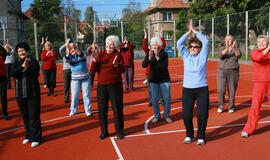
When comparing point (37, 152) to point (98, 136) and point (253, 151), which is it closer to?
point (98, 136)

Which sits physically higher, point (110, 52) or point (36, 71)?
point (110, 52)

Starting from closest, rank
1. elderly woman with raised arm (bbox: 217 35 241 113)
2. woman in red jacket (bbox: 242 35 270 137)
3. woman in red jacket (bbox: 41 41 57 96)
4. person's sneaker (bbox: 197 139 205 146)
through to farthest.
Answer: person's sneaker (bbox: 197 139 205 146), woman in red jacket (bbox: 242 35 270 137), elderly woman with raised arm (bbox: 217 35 241 113), woman in red jacket (bbox: 41 41 57 96)

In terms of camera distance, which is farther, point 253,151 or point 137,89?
point 137,89

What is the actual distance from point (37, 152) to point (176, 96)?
5.79 meters

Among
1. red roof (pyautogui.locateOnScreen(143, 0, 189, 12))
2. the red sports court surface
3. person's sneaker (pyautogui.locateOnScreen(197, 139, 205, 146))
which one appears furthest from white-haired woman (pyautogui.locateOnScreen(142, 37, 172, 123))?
red roof (pyautogui.locateOnScreen(143, 0, 189, 12))

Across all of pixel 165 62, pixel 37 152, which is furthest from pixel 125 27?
pixel 37 152

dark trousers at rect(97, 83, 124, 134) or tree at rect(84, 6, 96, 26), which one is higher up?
tree at rect(84, 6, 96, 26)

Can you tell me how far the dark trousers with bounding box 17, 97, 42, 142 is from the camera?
5086mm

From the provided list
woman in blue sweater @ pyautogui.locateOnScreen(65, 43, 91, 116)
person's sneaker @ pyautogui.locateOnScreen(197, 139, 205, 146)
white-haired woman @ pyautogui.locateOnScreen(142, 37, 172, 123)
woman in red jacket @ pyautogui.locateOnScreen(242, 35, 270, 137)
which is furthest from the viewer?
woman in blue sweater @ pyautogui.locateOnScreen(65, 43, 91, 116)

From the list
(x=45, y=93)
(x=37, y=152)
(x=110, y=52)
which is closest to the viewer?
(x=37, y=152)

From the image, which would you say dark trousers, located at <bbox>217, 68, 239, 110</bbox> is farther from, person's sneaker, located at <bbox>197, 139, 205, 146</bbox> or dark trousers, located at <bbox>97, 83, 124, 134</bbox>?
dark trousers, located at <bbox>97, 83, 124, 134</bbox>

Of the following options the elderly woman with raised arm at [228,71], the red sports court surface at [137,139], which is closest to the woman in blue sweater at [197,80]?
the red sports court surface at [137,139]

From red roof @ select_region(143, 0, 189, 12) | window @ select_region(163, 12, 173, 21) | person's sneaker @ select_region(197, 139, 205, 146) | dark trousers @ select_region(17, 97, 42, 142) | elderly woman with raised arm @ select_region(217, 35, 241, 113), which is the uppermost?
red roof @ select_region(143, 0, 189, 12)

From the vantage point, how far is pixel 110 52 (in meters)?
5.19
